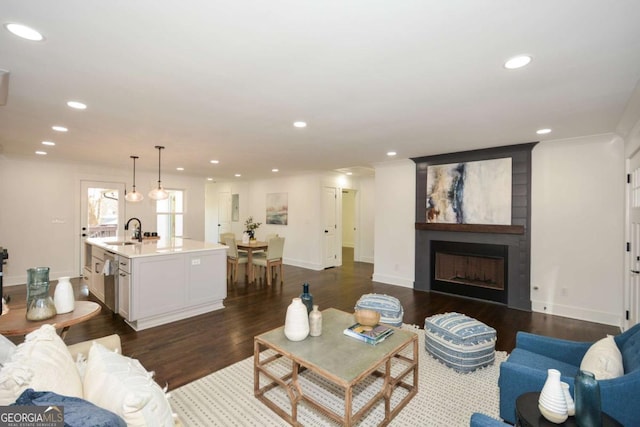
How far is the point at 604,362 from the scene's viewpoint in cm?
160

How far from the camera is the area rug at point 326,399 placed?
2.04 metres

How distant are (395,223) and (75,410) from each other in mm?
5463

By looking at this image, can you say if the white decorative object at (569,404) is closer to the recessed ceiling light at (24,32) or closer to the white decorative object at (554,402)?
the white decorative object at (554,402)

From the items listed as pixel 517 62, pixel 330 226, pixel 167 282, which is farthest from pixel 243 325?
pixel 330 226

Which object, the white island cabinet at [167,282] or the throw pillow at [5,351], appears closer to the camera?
the throw pillow at [5,351]

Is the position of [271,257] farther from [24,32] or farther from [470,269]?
[24,32]

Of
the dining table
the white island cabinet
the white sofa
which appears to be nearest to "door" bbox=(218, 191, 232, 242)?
the dining table

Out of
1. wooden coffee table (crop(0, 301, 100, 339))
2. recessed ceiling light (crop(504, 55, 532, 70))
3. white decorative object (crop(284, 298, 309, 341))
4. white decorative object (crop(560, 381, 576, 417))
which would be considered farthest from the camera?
white decorative object (crop(284, 298, 309, 341))

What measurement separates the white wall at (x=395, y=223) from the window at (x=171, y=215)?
549cm

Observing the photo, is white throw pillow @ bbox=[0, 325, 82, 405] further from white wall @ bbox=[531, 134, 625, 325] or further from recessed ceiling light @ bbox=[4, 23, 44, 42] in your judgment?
white wall @ bbox=[531, 134, 625, 325]

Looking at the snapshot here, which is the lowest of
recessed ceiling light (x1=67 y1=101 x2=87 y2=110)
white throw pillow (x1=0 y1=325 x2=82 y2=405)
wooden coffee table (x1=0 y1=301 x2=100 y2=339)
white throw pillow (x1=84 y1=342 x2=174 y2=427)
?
wooden coffee table (x1=0 y1=301 x2=100 y2=339)

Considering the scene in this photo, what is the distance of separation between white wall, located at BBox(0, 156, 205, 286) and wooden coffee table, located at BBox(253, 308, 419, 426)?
19.2 feet

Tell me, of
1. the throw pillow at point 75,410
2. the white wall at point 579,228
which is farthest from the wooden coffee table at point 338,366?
the white wall at point 579,228

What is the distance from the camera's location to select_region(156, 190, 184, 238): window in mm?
7852
